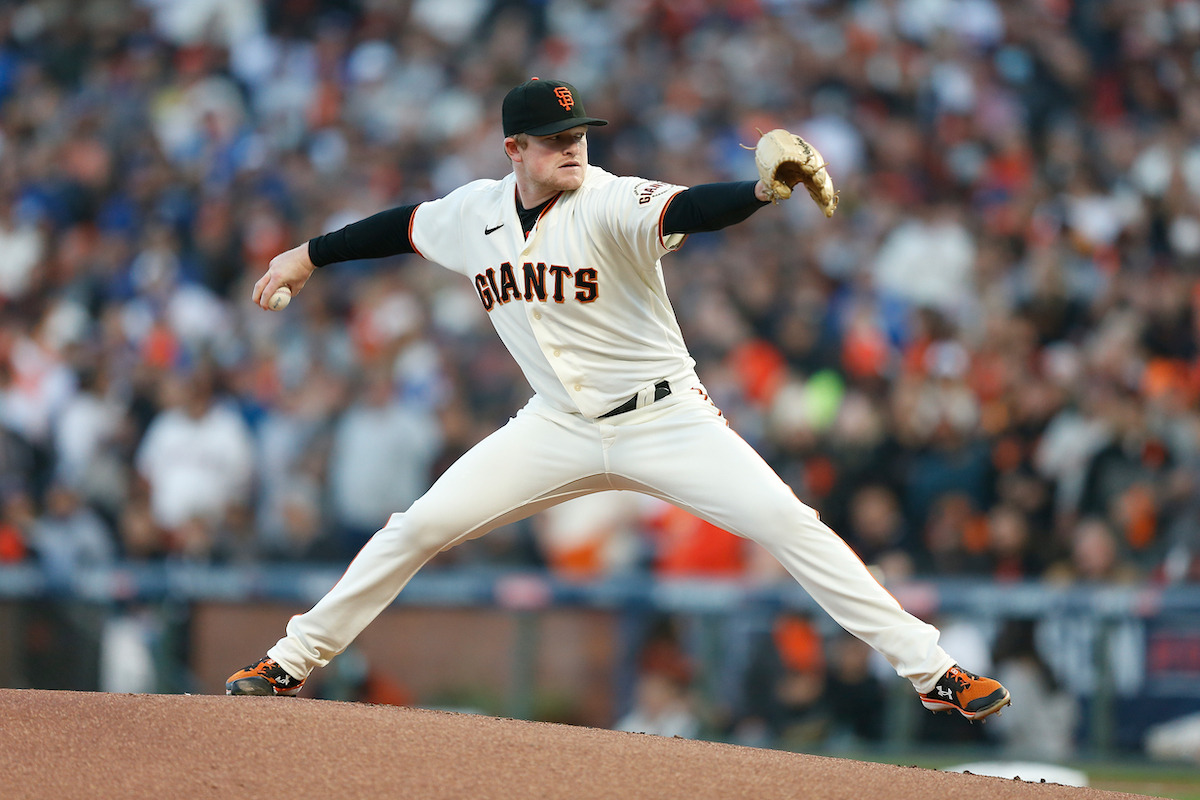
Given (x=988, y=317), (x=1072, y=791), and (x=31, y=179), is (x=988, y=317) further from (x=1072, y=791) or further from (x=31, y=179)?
(x=31, y=179)

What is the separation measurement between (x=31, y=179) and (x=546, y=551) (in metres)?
6.62

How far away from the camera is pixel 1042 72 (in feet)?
36.8

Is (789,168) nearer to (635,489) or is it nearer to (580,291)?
(580,291)

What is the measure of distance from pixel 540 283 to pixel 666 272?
571 centimetres

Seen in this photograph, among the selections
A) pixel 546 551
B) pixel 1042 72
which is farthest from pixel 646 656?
pixel 1042 72

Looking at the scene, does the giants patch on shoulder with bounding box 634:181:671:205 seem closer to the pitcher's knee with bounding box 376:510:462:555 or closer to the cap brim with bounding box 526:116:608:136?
the cap brim with bounding box 526:116:608:136

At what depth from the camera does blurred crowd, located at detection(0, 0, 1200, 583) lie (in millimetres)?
7996

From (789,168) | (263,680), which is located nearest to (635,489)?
(789,168)

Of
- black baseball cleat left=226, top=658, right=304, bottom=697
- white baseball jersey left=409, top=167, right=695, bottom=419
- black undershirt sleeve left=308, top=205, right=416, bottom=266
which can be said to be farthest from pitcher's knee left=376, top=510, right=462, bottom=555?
black undershirt sleeve left=308, top=205, right=416, bottom=266

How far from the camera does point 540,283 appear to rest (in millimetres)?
4348

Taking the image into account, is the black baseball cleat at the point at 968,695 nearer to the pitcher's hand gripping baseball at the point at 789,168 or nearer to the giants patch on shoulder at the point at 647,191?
the pitcher's hand gripping baseball at the point at 789,168

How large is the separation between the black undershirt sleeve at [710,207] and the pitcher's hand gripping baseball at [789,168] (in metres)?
0.09

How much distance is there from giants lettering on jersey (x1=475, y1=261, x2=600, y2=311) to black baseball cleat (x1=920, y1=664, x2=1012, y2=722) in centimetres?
158

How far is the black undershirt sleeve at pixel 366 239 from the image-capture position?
4.73 m
